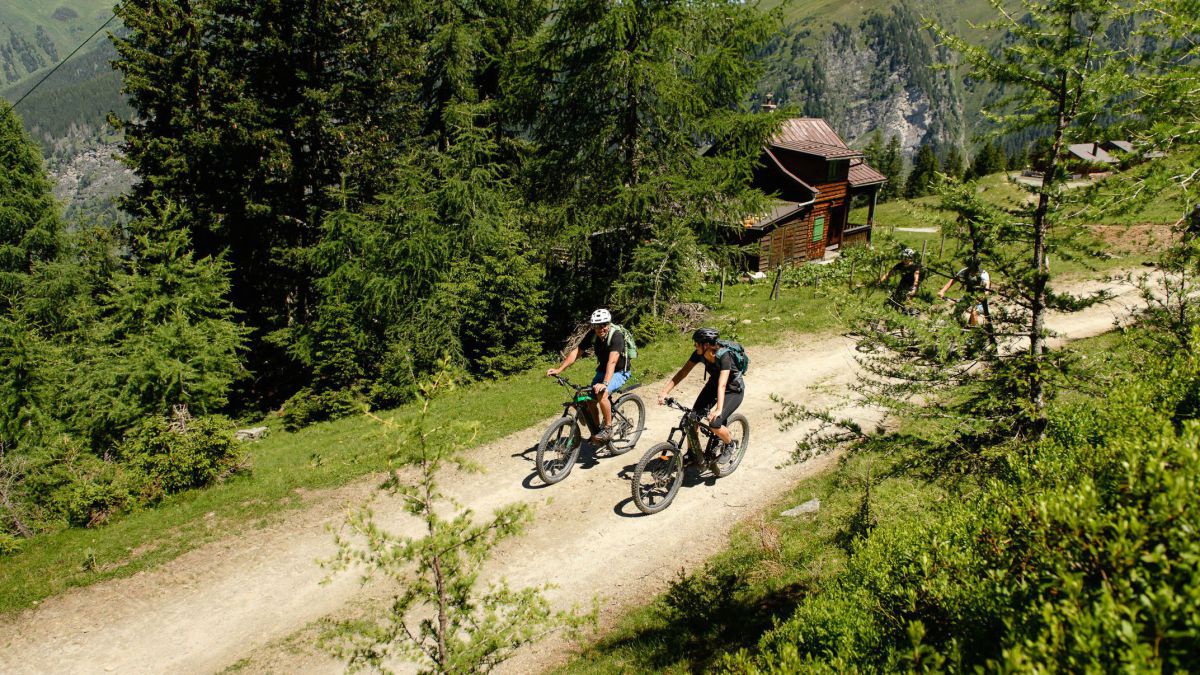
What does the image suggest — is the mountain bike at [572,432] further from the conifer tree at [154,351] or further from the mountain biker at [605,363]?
the conifer tree at [154,351]

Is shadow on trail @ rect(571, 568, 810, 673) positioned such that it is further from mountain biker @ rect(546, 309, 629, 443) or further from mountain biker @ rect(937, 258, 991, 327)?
mountain biker @ rect(937, 258, 991, 327)

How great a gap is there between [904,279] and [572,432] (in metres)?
6.13

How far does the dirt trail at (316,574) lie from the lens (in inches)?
296

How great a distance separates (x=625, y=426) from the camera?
1116 cm

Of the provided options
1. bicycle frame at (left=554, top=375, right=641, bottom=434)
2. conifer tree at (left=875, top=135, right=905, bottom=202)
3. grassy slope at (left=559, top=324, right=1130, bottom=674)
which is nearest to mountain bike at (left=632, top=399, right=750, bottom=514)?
grassy slope at (left=559, top=324, right=1130, bottom=674)

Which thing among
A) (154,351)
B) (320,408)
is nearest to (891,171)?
(320,408)

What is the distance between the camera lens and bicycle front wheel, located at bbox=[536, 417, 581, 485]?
33.6ft

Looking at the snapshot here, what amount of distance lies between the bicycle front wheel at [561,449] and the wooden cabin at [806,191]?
21756 mm

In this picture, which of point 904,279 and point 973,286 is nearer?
point 973,286

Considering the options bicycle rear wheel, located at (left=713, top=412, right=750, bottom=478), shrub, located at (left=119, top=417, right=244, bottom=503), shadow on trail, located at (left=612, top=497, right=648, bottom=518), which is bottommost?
bicycle rear wheel, located at (left=713, top=412, right=750, bottom=478)

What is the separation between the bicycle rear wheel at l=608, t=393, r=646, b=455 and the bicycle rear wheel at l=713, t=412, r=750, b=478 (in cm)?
178

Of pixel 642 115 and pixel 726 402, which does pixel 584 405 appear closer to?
pixel 726 402

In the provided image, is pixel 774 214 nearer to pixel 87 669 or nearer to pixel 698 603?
pixel 698 603

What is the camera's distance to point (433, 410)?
14625 mm
